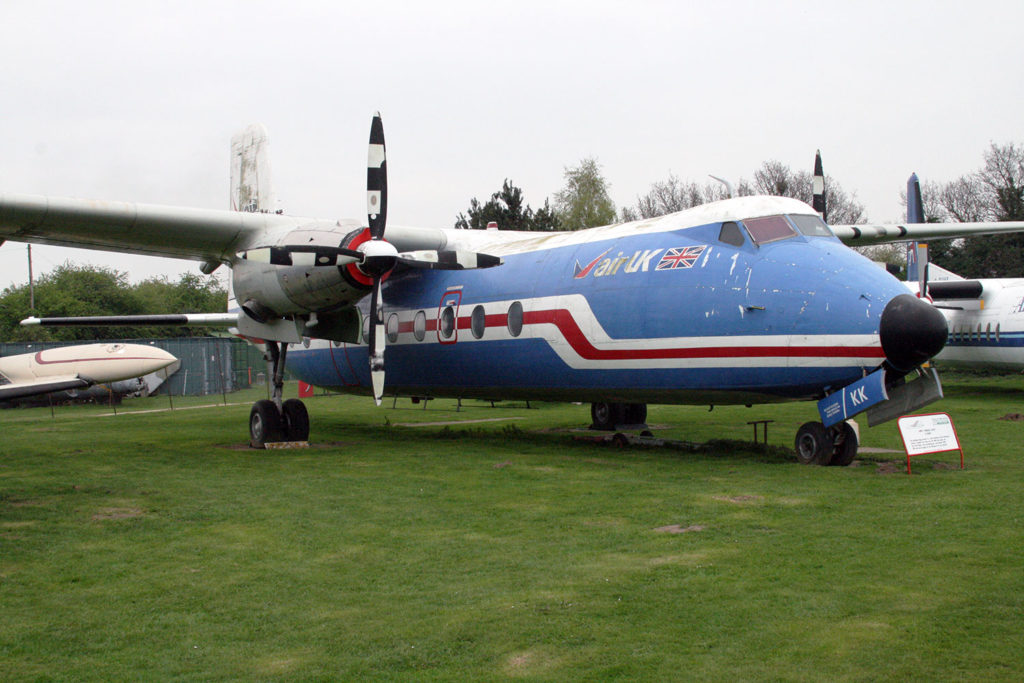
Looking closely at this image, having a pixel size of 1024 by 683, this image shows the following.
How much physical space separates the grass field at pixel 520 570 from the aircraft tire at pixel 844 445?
39 centimetres

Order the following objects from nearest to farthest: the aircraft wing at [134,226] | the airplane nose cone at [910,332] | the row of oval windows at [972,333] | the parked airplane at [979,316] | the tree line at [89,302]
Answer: the airplane nose cone at [910,332], the aircraft wing at [134,226], the parked airplane at [979,316], the row of oval windows at [972,333], the tree line at [89,302]

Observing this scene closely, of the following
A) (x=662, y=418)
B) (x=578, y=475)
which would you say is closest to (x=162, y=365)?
(x=662, y=418)

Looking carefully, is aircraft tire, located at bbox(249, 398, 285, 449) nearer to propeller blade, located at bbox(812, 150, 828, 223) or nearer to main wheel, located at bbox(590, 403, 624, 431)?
main wheel, located at bbox(590, 403, 624, 431)

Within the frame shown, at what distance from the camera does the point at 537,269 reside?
47.2 ft

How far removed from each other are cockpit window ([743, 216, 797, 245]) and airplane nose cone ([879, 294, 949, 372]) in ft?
6.22

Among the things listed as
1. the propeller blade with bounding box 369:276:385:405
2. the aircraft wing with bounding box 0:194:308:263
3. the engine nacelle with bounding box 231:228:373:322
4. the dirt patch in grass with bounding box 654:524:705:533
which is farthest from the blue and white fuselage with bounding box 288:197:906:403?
the dirt patch in grass with bounding box 654:524:705:533

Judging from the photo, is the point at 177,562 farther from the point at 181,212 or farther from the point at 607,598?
the point at 181,212

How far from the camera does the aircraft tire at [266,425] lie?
51.3 ft

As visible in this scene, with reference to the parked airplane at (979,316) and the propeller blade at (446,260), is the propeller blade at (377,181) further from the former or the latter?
the parked airplane at (979,316)

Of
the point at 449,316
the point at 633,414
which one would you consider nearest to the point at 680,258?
the point at 449,316

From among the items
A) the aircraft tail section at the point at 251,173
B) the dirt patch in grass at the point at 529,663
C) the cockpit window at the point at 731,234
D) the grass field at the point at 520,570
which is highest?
the aircraft tail section at the point at 251,173

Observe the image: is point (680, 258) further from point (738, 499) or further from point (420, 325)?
point (420, 325)

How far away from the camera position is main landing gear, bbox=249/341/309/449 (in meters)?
15.7

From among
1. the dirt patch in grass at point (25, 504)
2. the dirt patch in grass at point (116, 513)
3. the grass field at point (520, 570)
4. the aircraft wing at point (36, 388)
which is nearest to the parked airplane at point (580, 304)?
the grass field at point (520, 570)
